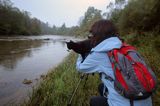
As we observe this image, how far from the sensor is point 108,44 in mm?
1981

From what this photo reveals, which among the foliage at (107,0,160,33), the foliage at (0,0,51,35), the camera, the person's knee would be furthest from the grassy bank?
the foliage at (0,0,51,35)

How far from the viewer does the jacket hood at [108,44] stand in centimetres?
195

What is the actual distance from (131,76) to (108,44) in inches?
15.5

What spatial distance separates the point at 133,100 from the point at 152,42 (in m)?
7.75

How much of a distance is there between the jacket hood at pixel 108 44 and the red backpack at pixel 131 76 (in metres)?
0.07

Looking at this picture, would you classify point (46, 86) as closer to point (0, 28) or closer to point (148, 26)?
point (148, 26)

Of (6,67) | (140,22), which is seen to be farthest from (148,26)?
(6,67)

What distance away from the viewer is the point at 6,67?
985 centimetres

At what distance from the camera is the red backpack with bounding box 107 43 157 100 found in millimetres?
1793

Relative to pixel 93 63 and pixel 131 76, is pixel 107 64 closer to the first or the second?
pixel 93 63

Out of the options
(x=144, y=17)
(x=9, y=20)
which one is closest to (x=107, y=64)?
(x=144, y=17)

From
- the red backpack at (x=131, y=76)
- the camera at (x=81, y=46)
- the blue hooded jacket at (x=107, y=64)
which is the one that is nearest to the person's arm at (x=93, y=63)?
the blue hooded jacket at (x=107, y=64)

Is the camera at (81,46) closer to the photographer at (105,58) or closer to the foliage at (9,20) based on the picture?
the photographer at (105,58)

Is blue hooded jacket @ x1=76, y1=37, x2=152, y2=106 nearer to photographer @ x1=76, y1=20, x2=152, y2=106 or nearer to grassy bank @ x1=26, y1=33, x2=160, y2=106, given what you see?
photographer @ x1=76, y1=20, x2=152, y2=106
